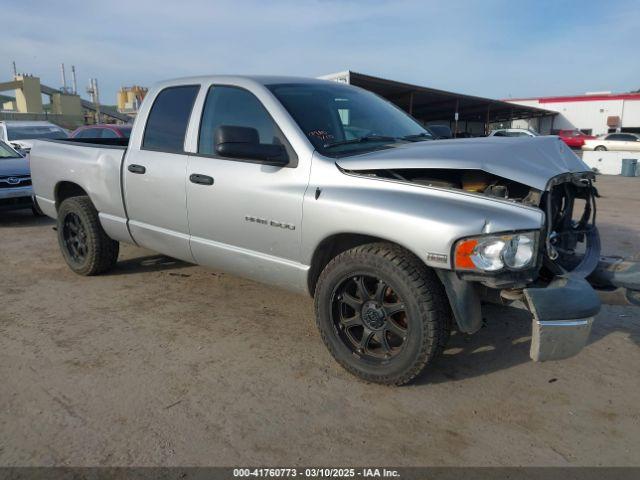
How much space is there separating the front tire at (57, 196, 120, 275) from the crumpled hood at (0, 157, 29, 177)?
3637 millimetres

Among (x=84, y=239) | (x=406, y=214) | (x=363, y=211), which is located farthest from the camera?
(x=84, y=239)

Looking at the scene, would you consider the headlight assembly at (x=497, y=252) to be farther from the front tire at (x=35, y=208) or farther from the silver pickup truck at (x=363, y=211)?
the front tire at (x=35, y=208)

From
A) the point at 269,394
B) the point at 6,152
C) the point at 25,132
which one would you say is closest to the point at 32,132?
the point at 25,132

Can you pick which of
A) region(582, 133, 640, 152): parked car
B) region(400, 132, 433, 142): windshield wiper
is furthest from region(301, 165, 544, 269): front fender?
region(582, 133, 640, 152): parked car

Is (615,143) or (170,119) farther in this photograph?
(615,143)

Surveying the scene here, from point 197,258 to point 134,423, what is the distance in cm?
155

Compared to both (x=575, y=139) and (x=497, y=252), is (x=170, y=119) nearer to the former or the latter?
(x=497, y=252)

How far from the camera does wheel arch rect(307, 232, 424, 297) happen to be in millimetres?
2977

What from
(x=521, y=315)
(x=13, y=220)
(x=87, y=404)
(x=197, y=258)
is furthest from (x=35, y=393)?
(x=13, y=220)

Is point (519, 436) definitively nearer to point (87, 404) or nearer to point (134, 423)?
point (134, 423)

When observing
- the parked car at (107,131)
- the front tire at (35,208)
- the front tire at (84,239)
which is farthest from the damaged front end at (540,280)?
the parked car at (107,131)

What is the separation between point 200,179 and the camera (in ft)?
11.8

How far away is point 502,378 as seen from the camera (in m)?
3.04

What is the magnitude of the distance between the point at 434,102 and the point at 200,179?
27.9 meters
